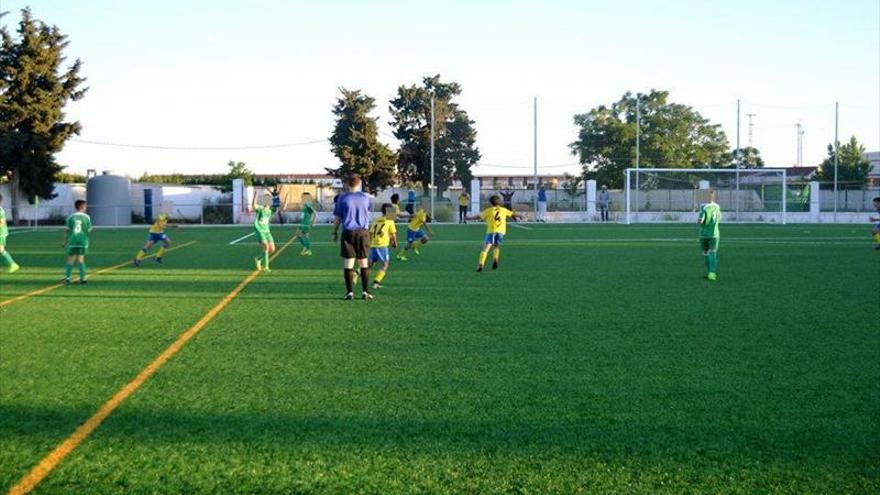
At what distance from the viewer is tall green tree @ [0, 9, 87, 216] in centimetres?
4675

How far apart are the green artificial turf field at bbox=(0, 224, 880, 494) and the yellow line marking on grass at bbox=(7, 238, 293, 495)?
0.20 ft

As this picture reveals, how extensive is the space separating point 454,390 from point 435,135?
59555mm

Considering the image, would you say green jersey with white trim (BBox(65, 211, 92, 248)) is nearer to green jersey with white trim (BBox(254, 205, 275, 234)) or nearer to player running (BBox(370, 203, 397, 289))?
green jersey with white trim (BBox(254, 205, 275, 234))

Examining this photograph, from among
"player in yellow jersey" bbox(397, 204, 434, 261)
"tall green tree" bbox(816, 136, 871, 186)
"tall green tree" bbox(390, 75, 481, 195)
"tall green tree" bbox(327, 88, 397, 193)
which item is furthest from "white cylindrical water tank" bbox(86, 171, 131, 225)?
"tall green tree" bbox(816, 136, 871, 186)

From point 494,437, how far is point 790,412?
7.15 ft

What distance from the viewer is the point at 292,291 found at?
13.5 m

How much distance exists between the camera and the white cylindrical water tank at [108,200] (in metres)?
48.8

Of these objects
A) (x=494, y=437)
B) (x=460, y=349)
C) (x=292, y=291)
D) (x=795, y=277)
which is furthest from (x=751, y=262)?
(x=494, y=437)

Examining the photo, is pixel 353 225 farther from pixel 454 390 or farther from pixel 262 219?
pixel 454 390

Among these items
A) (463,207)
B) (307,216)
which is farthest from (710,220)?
(463,207)

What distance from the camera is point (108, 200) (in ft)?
162

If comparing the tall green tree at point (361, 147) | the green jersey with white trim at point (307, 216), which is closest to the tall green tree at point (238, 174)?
the tall green tree at point (361, 147)

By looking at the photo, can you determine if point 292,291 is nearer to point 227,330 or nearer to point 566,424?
point 227,330

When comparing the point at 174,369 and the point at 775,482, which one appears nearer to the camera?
the point at 775,482
